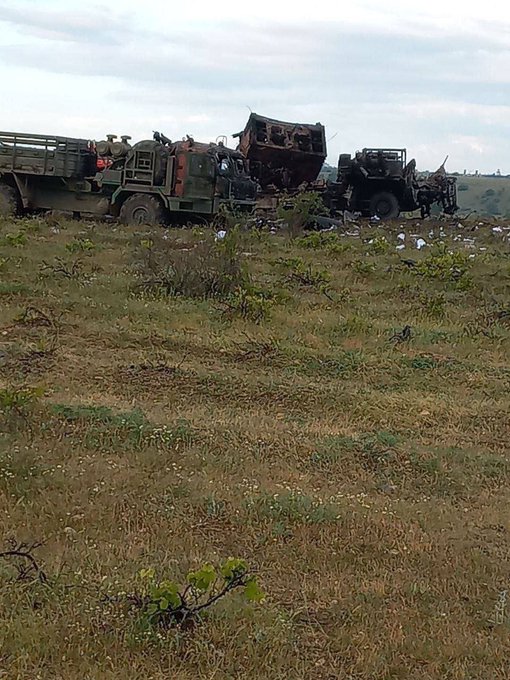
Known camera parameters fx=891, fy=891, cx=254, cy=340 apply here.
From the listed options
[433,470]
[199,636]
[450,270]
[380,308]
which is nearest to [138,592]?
[199,636]

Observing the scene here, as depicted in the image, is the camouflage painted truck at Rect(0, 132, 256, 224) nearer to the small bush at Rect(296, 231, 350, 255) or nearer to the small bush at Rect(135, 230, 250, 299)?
the small bush at Rect(296, 231, 350, 255)

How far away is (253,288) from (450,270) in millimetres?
2922

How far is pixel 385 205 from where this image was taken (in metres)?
20.3

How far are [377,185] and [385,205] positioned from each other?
0.49 meters

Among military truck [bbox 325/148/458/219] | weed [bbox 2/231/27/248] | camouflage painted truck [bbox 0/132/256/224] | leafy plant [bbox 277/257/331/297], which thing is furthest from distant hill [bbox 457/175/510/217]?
weed [bbox 2/231/27/248]

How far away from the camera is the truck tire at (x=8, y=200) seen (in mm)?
16203

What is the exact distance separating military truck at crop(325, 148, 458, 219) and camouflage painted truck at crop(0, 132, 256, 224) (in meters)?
4.09

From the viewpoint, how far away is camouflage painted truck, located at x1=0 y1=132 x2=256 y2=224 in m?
15.3

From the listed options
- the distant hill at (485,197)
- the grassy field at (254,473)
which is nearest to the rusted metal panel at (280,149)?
the grassy field at (254,473)

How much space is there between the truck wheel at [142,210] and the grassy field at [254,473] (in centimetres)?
594

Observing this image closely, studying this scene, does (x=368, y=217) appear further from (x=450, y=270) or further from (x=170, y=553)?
(x=170, y=553)

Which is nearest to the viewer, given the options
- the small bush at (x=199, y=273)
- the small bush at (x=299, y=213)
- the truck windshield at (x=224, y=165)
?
the small bush at (x=199, y=273)

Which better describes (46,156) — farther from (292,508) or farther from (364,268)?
(292,508)

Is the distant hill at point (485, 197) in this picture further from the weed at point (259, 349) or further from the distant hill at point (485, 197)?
the weed at point (259, 349)
